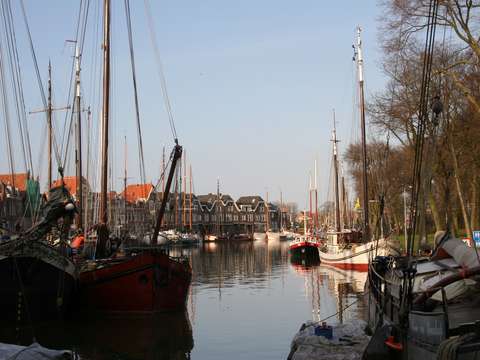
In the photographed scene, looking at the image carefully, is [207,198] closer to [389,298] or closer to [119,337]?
[119,337]

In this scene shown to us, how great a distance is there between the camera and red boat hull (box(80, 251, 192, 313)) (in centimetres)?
2245

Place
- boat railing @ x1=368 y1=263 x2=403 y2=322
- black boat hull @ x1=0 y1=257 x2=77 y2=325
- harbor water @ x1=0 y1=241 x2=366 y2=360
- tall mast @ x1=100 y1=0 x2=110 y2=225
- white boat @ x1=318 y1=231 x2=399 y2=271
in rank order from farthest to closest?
white boat @ x1=318 y1=231 x2=399 y2=271
tall mast @ x1=100 y1=0 x2=110 y2=225
black boat hull @ x1=0 y1=257 x2=77 y2=325
harbor water @ x1=0 y1=241 x2=366 y2=360
boat railing @ x1=368 y1=263 x2=403 y2=322

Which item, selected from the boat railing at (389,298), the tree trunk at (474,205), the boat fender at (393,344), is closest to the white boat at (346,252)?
the tree trunk at (474,205)

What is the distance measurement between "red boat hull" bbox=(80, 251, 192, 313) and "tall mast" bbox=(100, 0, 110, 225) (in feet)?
10.7

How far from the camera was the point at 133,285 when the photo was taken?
2252 cm

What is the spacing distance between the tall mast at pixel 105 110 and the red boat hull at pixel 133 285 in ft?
10.7

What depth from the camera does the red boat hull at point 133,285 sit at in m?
22.5

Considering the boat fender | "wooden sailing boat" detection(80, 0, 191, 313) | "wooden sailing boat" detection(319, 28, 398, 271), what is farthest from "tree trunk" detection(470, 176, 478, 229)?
the boat fender

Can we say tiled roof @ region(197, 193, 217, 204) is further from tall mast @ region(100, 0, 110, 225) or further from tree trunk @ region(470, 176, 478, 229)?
tall mast @ region(100, 0, 110, 225)

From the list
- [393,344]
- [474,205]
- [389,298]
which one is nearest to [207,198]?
[474,205]

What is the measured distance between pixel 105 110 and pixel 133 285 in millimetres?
8073

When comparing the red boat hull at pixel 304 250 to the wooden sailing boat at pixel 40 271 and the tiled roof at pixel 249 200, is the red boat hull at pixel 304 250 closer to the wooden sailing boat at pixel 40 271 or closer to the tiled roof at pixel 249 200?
the wooden sailing boat at pixel 40 271

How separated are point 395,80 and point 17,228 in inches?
870

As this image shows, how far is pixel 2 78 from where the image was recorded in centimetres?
1958
